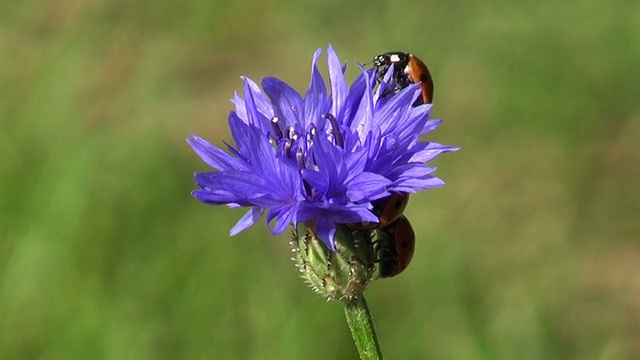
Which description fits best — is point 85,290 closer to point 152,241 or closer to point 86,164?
point 152,241

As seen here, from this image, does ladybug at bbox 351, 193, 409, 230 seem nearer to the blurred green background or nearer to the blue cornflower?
the blue cornflower

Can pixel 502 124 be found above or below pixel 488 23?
below

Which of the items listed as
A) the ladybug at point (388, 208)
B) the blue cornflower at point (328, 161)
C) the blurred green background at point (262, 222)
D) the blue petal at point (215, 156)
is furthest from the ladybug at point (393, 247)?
the blurred green background at point (262, 222)

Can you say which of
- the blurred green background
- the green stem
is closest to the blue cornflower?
the green stem

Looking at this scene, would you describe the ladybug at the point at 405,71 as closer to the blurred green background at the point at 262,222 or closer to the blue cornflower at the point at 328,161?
the blue cornflower at the point at 328,161

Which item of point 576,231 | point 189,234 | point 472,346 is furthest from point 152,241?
point 576,231

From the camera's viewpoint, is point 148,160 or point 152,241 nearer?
point 152,241
